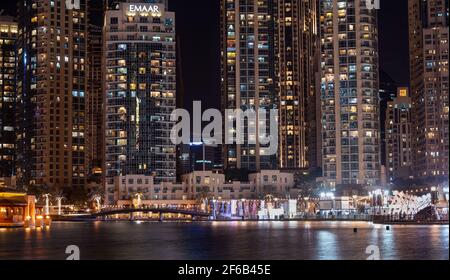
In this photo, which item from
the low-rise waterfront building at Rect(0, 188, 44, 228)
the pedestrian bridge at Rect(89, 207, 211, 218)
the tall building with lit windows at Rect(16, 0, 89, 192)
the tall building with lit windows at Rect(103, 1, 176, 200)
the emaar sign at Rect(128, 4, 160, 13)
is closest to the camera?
the low-rise waterfront building at Rect(0, 188, 44, 228)

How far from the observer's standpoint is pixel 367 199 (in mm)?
160375

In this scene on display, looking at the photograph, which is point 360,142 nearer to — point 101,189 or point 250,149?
point 250,149

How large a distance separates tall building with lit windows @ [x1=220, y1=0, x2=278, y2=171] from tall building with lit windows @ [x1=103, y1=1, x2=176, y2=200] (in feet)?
69.3

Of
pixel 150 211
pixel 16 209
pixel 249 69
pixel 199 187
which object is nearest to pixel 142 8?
pixel 249 69

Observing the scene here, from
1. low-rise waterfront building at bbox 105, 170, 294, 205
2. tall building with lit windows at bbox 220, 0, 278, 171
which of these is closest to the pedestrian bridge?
low-rise waterfront building at bbox 105, 170, 294, 205

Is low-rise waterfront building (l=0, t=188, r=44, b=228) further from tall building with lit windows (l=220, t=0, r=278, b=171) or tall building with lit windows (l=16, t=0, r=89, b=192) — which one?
tall building with lit windows (l=220, t=0, r=278, b=171)

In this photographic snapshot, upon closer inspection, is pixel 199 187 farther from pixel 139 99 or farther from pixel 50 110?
pixel 50 110

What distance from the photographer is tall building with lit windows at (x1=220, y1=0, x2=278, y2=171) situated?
190 m

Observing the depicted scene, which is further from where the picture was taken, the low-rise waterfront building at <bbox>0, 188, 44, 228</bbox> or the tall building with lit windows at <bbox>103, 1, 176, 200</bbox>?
the tall building with lit windows at <bbox>103, 1, 176, 200</bbox>

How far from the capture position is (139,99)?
172125mm

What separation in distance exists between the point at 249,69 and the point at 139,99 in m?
32.7

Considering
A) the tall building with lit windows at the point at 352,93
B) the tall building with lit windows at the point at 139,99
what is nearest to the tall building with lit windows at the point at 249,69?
the tall building with lit windows at the point at 139,99
